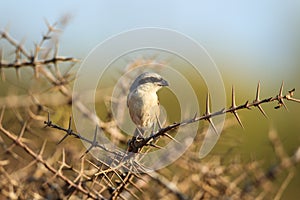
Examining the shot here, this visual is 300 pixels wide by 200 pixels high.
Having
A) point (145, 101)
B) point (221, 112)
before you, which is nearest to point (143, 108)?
point (145, 101)

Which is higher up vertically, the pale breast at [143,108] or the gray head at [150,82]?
the gray head at [150,82]

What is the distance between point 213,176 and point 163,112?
352mm

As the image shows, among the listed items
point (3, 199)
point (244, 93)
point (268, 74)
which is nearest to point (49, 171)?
point (3, 199)

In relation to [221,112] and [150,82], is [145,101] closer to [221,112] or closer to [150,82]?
[150,82]

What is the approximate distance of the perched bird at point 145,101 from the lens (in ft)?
8.34

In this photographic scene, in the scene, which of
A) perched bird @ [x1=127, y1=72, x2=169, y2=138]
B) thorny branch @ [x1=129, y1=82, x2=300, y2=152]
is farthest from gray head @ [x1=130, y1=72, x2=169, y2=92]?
thorny branch @ [x1=129, y1=82, x2=300, y2=152]

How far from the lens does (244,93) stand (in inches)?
429

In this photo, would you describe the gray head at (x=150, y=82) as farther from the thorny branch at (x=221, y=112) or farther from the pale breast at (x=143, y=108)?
the thorny branch at (x=221, y=112)

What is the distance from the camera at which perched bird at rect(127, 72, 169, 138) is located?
8.34ft

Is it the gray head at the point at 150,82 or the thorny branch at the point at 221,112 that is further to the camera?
the gray head at the point at 150,82

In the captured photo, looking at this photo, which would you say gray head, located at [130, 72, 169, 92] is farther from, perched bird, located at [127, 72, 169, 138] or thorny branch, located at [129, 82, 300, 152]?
thorny branch, located at [129, 82, 300, 152]

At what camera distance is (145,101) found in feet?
8.36

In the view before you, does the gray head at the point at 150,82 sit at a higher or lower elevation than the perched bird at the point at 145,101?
higher

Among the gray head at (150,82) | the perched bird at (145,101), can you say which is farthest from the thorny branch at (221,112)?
the gray head at (150,82)
